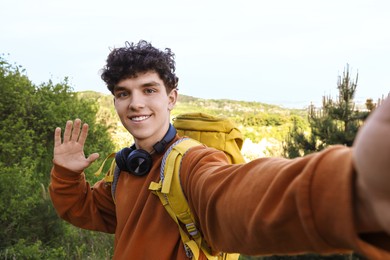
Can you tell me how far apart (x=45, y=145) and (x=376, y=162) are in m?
16.6

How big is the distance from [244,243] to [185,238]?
0.62 metres

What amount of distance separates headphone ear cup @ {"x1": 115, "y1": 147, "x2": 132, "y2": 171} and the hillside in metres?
12.4

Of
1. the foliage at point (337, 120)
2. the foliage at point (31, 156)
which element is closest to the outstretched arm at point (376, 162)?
the foliage at point (31, 156)

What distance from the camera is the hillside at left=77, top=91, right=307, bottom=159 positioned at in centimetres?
2494

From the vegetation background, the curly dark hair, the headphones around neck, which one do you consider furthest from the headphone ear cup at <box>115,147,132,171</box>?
the vegetation background

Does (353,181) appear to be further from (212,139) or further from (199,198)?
(212,139)

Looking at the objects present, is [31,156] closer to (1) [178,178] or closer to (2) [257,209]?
(1) [178,178]

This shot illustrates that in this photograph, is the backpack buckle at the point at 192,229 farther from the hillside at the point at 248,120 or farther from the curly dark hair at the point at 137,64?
the hillside at the point at 248,120

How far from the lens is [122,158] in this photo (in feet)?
7.10

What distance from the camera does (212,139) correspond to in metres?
2.21

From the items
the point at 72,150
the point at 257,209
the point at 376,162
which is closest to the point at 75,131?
the point at 72,150

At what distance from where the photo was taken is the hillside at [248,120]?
24.9m

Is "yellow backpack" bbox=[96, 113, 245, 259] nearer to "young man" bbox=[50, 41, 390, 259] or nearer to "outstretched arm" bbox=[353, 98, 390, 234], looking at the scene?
"young man" bbox=[50, 41, 390, 259]

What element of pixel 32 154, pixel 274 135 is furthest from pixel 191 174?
pixel 274 135
